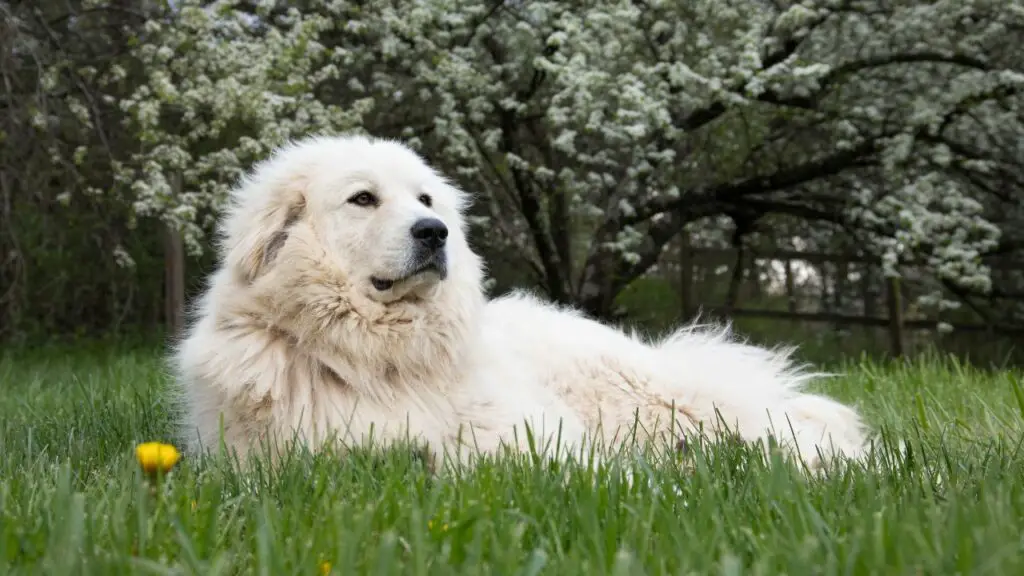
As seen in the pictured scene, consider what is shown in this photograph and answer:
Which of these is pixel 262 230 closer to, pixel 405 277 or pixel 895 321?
pixel 405 277

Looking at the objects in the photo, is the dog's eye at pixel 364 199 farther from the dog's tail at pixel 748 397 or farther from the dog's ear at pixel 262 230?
the dog's tail at pixel 748 397

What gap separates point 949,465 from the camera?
2.11m

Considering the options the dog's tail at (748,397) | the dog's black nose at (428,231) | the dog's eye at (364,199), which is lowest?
the dog's tail at (748,397)

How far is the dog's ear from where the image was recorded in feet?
9.88

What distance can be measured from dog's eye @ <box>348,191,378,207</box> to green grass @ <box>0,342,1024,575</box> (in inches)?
40.2

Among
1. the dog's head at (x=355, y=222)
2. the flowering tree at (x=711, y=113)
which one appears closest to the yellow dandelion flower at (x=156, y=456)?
the dog's head at (x=355, y=222)

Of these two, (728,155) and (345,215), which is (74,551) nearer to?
(345,215)

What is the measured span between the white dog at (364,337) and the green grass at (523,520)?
411 mm

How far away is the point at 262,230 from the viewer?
305 centimetres

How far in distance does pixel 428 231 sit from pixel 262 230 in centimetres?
56

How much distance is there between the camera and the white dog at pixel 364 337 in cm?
278

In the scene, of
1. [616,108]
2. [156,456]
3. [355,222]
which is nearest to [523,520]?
[156,456]

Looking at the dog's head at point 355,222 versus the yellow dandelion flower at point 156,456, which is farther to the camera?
the dog's head at point 355,222

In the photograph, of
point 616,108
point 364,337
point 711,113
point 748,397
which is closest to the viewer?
point 364,337
